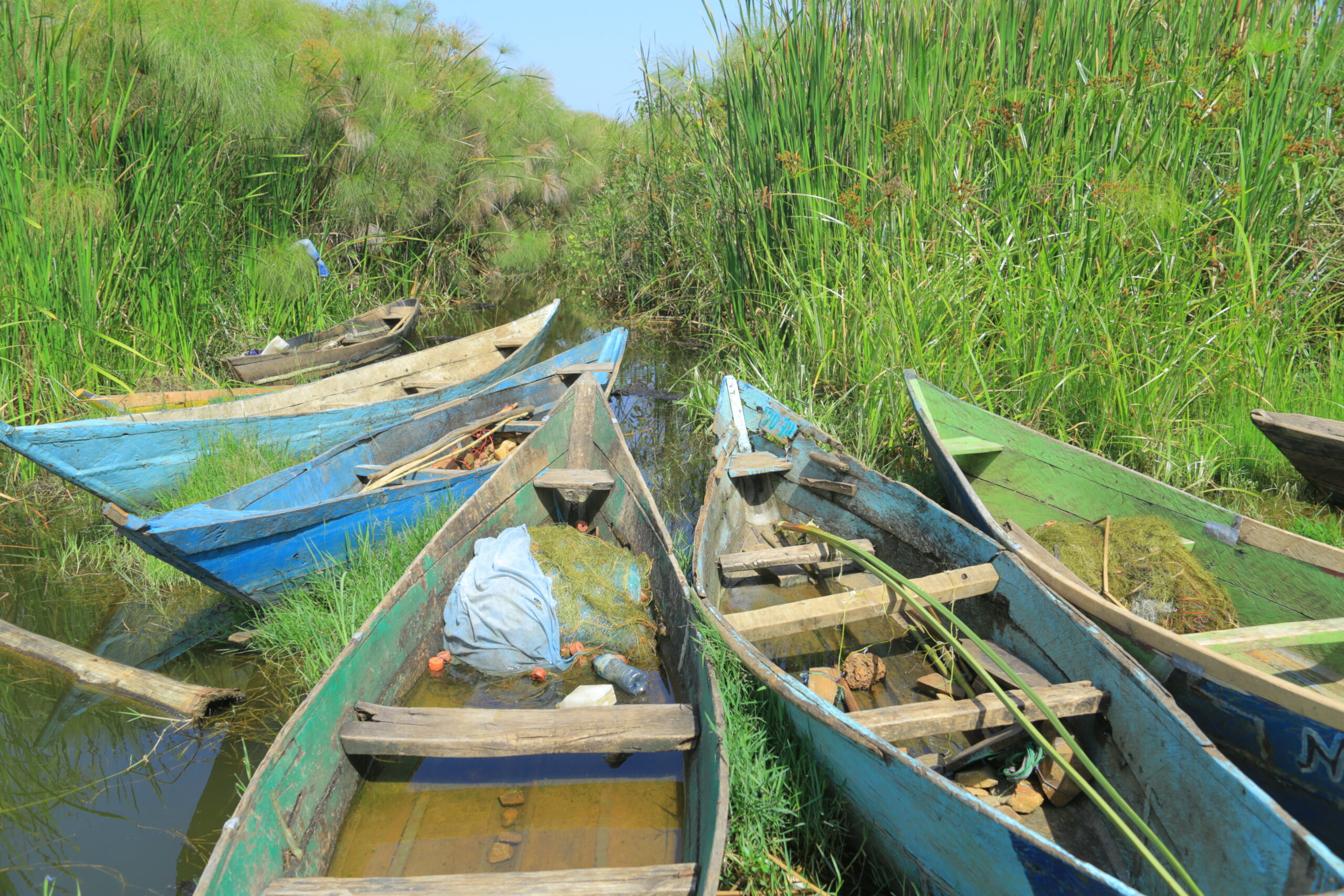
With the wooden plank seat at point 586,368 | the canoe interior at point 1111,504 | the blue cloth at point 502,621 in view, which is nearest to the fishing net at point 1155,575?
the canoe interior at point 1111,504

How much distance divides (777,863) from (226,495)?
3076 millimetres

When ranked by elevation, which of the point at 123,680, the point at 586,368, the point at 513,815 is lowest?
the point at 513,815

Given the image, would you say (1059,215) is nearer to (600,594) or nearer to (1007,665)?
(1007,665)

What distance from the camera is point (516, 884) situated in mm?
1968

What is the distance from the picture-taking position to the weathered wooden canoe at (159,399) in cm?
482

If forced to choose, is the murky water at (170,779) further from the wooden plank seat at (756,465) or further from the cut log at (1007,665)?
the wooden plank seat at (756,465)

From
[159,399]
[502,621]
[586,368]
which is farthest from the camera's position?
[586,368]


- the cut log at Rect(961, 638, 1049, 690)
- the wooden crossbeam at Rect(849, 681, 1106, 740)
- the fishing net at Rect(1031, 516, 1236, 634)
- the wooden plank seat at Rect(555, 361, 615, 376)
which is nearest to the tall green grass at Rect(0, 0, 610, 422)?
the wooden plank seat at Rect(555, 361, 615, 376)

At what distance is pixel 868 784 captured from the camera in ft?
6.72

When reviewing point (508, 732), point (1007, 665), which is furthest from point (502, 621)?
point (1007, 665)

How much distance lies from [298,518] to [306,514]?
39mm

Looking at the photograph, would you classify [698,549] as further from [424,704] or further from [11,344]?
[11,344]

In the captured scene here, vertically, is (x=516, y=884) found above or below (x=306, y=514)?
below

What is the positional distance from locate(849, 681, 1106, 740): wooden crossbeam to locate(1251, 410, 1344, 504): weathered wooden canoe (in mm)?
1780
